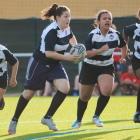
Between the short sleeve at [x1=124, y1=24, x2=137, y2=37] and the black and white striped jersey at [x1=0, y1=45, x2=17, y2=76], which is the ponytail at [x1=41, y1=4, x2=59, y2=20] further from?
the short sleeve at [x1=124, y1=24, x2=137, y2=37]

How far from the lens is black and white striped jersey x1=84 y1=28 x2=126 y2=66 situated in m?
7.64

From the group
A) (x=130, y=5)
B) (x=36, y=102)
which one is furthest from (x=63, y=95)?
(x=130, y=5)

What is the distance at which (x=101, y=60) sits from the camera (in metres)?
7.72

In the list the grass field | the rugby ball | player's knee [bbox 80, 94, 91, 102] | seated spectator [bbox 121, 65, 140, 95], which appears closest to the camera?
the grass field

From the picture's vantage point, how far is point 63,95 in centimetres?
730

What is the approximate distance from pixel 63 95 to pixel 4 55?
1010 millimetres

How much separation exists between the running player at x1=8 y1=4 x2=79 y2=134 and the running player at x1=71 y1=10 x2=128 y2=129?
0.44 meters

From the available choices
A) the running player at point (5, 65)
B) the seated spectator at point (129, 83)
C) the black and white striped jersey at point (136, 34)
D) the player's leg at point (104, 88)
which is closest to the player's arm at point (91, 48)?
the player's leg at point (104, 88)

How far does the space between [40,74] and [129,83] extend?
837 cm

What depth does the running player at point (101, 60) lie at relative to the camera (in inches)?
301

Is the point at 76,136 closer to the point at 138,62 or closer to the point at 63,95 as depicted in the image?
the point at 63,95

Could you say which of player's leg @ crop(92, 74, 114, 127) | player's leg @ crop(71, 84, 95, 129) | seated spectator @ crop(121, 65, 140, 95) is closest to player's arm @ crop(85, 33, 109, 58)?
player's leg @ crop(92, 74, 114, 127)

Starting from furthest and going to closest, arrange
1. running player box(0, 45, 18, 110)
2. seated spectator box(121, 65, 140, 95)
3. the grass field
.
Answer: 1. seated spectator box(121, 65, 140, 95)
2. running player box(0, 45, 18, 110)
3. the grass field

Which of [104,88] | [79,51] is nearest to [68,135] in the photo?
[104,88]
